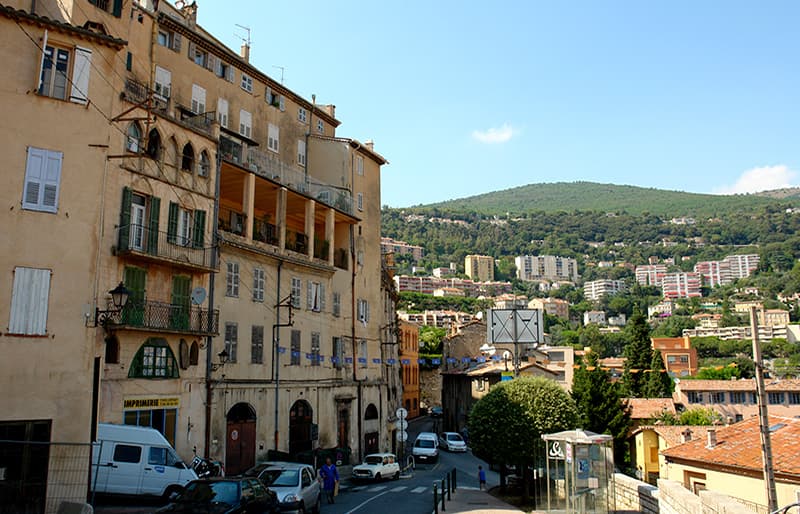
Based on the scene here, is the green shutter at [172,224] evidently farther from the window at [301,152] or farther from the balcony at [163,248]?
the window at [301,152]

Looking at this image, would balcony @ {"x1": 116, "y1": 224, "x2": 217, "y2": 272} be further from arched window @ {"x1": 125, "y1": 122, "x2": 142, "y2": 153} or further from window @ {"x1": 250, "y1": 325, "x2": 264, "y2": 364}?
window @ {"x1": 250, "y1": 325, "x2": 264, "y2": 364}

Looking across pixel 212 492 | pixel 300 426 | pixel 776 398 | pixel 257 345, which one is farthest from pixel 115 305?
pixel 776 398

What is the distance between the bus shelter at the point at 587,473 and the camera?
66.8 ft

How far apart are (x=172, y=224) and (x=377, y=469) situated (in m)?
16.2

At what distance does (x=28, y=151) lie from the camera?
17422mm

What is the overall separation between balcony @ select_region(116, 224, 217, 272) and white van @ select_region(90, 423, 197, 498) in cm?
726

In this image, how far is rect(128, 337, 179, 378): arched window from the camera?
25562mm

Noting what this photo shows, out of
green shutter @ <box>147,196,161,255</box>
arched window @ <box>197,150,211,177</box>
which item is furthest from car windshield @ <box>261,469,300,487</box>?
arched window @ <box>197,150,211,177</box>

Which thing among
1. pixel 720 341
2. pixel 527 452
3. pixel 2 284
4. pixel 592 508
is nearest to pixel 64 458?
pixel 2 284

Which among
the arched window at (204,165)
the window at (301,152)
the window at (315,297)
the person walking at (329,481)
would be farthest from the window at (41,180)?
the window at (301,152)

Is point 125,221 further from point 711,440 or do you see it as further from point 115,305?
point 711,440

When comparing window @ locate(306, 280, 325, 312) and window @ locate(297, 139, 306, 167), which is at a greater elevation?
window @ locate(297, 139, 306, 167)

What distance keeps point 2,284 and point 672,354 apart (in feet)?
422

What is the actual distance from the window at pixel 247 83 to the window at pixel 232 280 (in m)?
12.5
